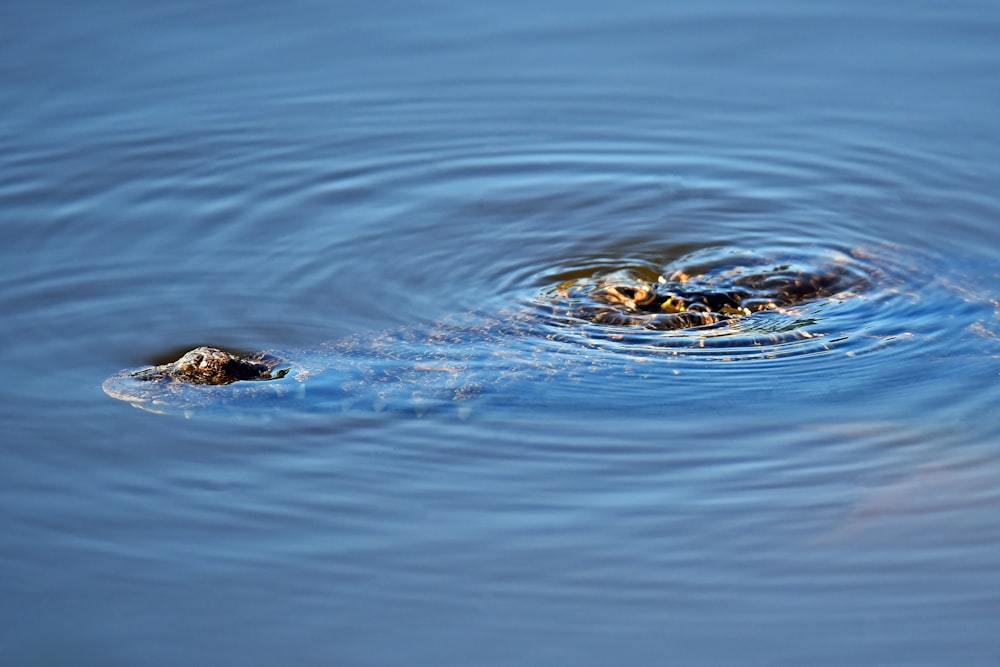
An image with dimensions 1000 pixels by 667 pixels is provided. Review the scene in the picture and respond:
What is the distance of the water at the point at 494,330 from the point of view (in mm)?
3693

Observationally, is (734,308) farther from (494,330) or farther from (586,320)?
(494,330)

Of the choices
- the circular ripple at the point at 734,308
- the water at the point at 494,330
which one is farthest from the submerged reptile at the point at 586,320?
the water at the point at 494,330

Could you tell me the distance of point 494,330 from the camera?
5441 mm

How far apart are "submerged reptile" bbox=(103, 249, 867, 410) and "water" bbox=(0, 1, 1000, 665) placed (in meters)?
0.14

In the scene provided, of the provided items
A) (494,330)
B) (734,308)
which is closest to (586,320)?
(494,330)

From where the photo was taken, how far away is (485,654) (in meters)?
3.48

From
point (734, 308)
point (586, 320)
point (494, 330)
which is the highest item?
point (734, 308)

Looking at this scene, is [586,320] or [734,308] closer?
[586,320]

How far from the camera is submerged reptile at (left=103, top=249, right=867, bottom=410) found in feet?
16.3

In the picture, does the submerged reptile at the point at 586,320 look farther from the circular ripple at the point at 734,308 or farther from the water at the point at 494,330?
the water at the point at 494,330

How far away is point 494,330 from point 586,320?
1.44 ft

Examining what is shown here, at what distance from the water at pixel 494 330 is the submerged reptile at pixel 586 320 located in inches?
5.3

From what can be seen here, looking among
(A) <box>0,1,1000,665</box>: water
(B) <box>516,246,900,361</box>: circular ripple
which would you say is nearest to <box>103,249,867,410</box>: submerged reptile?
(B) <box>516,246,900,361</box>: circular ripple

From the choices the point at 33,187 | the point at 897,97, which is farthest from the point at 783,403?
the point at 33,187
